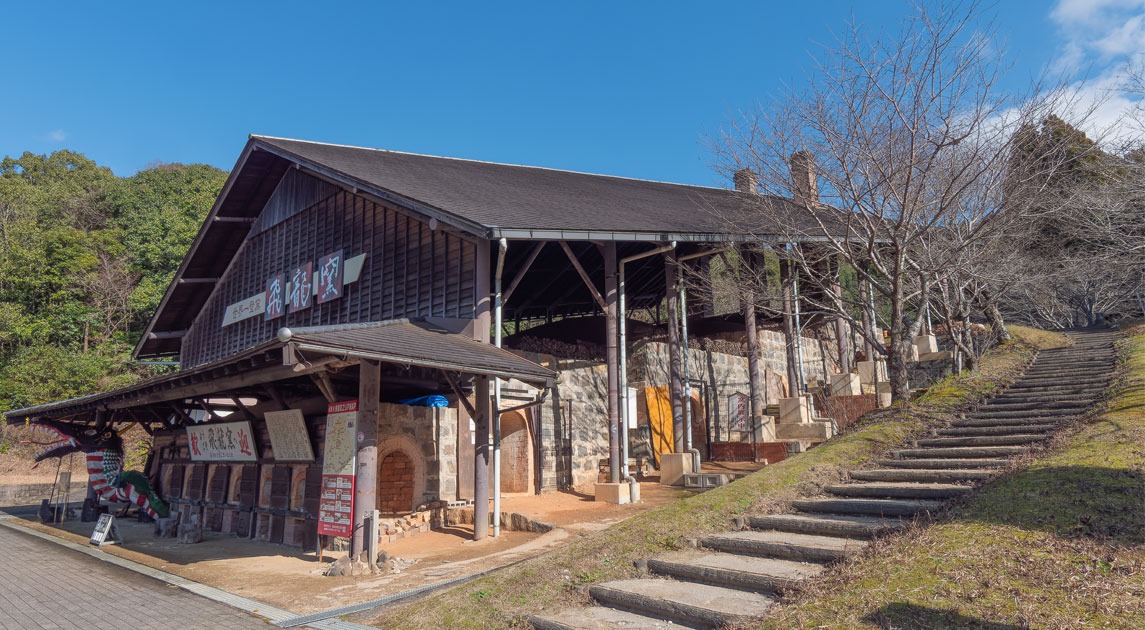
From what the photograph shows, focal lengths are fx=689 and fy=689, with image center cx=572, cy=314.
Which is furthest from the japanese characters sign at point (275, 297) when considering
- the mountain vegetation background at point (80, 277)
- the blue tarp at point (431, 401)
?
the mountain vegetation background at point (80, 277)

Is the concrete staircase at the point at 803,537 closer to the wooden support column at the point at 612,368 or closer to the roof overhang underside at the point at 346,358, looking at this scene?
the roof overhang underside at the point at 346,358

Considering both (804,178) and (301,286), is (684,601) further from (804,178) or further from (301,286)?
(301,286)

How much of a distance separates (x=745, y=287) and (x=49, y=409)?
15372 mm

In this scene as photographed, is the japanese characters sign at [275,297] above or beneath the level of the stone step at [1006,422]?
above

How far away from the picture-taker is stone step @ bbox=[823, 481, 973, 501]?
652cm

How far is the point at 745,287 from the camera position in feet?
47.6

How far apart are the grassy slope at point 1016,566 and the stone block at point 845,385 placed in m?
11.1

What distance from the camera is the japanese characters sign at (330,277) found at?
15531 mm

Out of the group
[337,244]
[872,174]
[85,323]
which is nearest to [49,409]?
[337,244]

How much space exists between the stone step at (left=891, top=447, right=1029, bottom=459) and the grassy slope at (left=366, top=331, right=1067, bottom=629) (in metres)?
0.37

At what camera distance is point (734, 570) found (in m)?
5.41

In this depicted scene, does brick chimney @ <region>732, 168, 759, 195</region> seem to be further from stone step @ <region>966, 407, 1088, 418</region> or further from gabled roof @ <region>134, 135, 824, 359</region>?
stone step @ <region>966, 407, 1088, 418</region>

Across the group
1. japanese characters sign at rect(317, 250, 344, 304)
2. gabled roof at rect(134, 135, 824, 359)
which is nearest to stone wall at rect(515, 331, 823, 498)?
gabled roof at rect(134, 135, 824, 359)

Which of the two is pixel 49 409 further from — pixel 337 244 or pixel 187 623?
pixel 187 623
